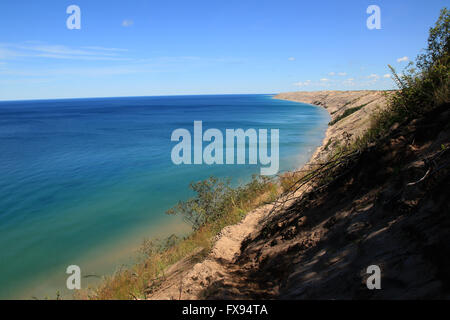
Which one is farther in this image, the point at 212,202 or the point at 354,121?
the point at 354,121

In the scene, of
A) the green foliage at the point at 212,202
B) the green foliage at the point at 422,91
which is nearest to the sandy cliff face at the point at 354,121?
the green foliage at the point at 422,91

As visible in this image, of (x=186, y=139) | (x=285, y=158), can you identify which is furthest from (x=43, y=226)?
(x=186, y=139)

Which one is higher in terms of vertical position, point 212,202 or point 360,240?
point 360,240

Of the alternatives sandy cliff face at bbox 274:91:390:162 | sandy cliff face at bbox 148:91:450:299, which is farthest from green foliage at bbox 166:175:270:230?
sandy cliff face at bbox 148:91:450:299

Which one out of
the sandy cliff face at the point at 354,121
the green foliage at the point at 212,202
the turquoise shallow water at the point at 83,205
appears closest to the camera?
the green foliage at the point at 212,202

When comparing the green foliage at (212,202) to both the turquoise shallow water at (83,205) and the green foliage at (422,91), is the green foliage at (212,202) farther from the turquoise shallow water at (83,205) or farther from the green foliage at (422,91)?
the green foliage at (422,91)

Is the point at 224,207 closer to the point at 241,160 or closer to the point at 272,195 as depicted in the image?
the point at 272,195

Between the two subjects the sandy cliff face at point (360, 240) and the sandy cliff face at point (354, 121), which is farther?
the sandy cliff face at point (354, 121)

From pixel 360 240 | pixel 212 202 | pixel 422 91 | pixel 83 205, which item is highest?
pixel 422 91

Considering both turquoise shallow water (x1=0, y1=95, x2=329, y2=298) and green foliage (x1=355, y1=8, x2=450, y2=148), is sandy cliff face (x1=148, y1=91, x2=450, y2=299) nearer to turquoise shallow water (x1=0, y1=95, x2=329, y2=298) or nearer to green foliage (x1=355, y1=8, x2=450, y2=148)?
green foliage (x1=355, y1=8, x2=450, y2=148)

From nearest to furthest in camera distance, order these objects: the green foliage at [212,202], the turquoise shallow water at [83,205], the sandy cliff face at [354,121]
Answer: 1. the green foliage at [212,202]
2. the turquoise shallow water at [83,205]
3. the sandy cliff face at [354,121]

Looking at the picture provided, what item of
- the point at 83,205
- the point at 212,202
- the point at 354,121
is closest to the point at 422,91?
the point at 212,202

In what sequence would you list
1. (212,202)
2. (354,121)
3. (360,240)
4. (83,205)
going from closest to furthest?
(360,240)
(212,202)
(83,205)
(354,121)

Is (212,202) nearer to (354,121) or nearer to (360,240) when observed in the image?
(360,240)
